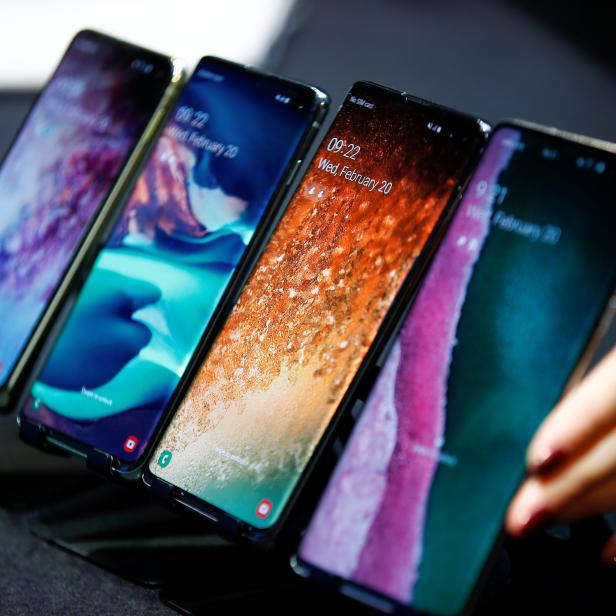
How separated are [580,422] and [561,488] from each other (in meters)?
0.04

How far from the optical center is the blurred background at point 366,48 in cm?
88

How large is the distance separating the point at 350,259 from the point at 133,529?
301mm

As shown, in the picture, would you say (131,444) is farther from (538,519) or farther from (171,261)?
(538,519)

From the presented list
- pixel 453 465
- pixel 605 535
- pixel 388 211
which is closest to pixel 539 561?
pixel 605 535

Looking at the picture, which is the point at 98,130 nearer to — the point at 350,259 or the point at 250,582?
the point at 350,259

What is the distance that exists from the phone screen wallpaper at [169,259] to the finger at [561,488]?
0.27 m

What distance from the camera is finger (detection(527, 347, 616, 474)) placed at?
0.46m

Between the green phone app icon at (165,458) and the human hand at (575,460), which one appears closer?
the human hand at (575,460)

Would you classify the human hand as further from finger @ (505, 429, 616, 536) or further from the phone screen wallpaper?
the phone screen wallpaper

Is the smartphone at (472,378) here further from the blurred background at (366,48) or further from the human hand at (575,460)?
the blurred background at (366,48)

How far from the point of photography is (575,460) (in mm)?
464

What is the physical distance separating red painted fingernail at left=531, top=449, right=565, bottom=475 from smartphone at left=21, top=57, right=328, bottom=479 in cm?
27

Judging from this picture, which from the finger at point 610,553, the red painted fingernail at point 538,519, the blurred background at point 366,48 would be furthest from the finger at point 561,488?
the blurred background at point 366,48

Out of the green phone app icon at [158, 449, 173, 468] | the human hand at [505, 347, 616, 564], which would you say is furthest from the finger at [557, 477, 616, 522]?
the green phone app icon at [158, 449, 173, 468]
